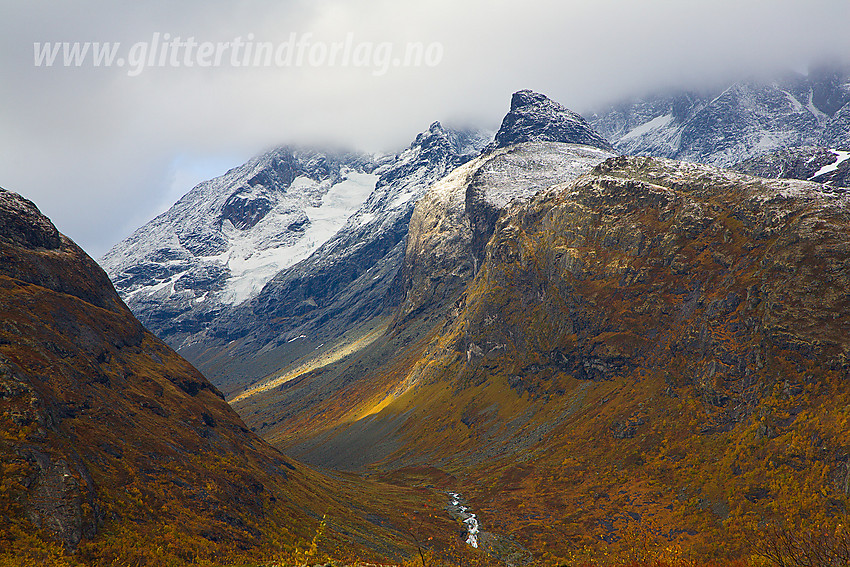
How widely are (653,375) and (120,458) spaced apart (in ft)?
326

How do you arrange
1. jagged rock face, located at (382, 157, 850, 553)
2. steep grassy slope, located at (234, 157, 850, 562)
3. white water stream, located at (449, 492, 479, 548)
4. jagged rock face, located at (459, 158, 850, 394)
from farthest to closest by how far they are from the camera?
1. jagged rock face, located at (459, 158, 850, 394)
2. white water stream, located at (449, 492, 479, 548)
3. jagged rock face, located at (382, 157, 850, 553)
4. steep grassy slope, located at (234, 157, 850, 562)

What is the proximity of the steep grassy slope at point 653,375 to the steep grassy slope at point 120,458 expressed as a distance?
1247 inches

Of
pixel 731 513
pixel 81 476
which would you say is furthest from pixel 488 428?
pixel 81 476

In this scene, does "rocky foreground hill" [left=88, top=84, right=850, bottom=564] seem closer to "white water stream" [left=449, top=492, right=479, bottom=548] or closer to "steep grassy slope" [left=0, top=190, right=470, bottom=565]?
"white water stream" [left=449, top=492, right=479, bottom=548]

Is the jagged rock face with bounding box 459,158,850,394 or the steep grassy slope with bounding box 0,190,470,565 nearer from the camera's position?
the steep grassy slope with bounding box 0,190,470,565

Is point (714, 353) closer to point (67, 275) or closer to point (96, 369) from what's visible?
point (96, 369)

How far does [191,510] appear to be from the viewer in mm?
49000

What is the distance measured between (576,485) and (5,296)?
96605mm

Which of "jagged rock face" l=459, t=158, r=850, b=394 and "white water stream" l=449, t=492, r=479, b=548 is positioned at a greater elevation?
"jagged rock face" l=459, t=158, r=850, b=394

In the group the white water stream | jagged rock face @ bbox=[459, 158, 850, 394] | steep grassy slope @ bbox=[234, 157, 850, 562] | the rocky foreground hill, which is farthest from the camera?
jagged rock face @ bbox=[459, 158, 850, 394]

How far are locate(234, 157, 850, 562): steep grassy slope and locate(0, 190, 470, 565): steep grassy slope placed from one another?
3167cm

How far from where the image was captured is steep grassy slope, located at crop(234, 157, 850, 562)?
235ft

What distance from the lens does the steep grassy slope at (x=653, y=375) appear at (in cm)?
7156

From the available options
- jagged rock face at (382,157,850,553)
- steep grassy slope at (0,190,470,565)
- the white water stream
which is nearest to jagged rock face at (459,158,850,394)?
jagged rock face at (382,157,850,553)
